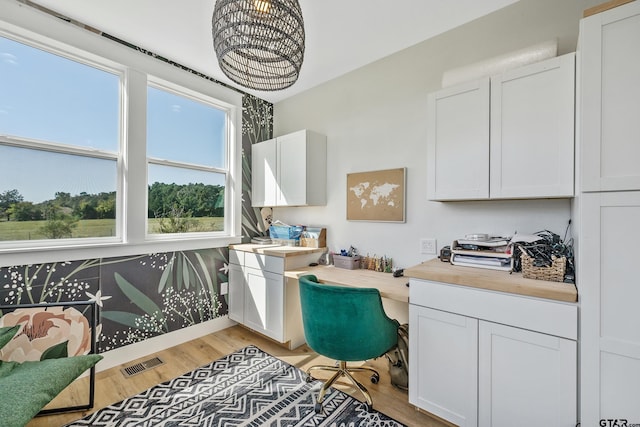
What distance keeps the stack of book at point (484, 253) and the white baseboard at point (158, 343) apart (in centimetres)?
252

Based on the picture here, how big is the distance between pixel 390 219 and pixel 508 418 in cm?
150

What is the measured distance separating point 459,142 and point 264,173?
7.05ft

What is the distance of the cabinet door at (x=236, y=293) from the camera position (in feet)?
9.80

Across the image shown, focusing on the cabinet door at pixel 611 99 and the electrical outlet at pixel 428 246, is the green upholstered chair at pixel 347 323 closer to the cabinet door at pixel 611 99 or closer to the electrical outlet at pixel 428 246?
the electrical outlet at pixel 428 246

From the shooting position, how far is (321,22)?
2141 millimetres

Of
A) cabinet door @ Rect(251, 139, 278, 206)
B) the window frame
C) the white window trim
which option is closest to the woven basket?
cabinet door @ Rect(251, 139, 278, 206)

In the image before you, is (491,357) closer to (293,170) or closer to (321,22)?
(293,170)

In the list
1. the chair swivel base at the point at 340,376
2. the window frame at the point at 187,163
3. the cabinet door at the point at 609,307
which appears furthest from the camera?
the window frame at the point at 187,163

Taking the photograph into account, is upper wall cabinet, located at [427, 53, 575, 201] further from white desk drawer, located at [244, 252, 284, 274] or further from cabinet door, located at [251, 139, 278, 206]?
cabinet door, located at [251, 139, 278, 206]

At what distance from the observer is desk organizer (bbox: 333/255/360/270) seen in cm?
261

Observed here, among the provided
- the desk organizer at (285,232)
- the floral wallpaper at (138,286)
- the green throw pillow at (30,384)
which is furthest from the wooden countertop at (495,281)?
the floral wallpaper at (138,286)

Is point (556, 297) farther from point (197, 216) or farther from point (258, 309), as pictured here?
point (197, 216)

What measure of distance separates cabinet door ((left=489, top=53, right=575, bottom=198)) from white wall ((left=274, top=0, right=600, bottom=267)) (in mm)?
325

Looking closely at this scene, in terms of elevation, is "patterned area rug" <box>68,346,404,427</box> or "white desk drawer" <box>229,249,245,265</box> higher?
"white desk drawer" <box>229,249,245,265</box>
